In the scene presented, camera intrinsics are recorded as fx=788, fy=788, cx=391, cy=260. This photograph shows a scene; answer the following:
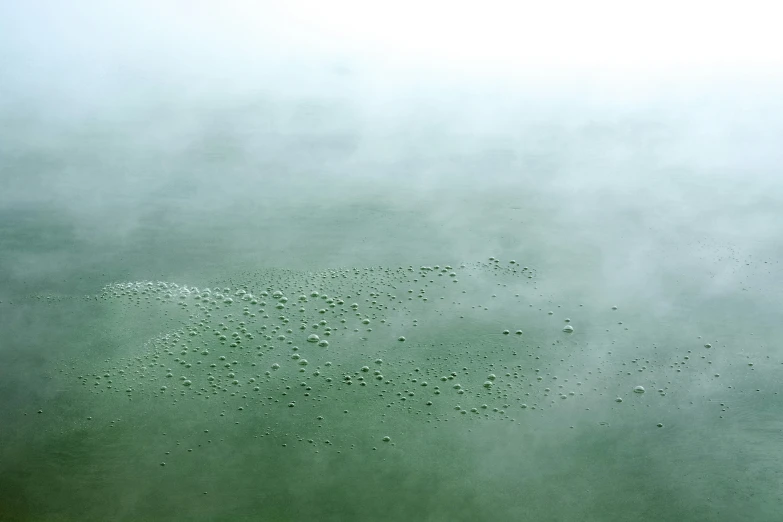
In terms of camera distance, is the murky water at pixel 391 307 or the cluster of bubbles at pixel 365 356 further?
the cluster of bubbles at pixel 365 356

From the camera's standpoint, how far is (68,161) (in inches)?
228

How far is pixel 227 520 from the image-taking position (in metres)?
3.19

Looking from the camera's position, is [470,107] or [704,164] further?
[470,107]

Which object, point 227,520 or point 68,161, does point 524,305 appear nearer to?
point 227,520

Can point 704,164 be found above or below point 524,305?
above

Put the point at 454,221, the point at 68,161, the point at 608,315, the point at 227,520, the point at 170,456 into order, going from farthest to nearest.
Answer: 1. the point at 68,161
2. the point at 454,221
3. the point at 608,315
4. the point at 170,456
5. the point at 227,520

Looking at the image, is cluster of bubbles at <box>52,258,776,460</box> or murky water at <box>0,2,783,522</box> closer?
murky water at <box>0,2,783,522</box>

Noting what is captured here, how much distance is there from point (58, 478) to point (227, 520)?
79 cm

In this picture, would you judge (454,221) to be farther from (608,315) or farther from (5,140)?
(5,140)

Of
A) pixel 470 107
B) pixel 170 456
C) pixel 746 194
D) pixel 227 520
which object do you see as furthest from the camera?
pixel 470 107

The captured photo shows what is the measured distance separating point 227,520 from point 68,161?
3.58 meters

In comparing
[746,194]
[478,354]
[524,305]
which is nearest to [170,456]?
[478,354]

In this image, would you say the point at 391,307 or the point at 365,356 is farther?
the point at 391,307

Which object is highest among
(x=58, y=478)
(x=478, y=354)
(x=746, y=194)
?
(x=746, y=194)
